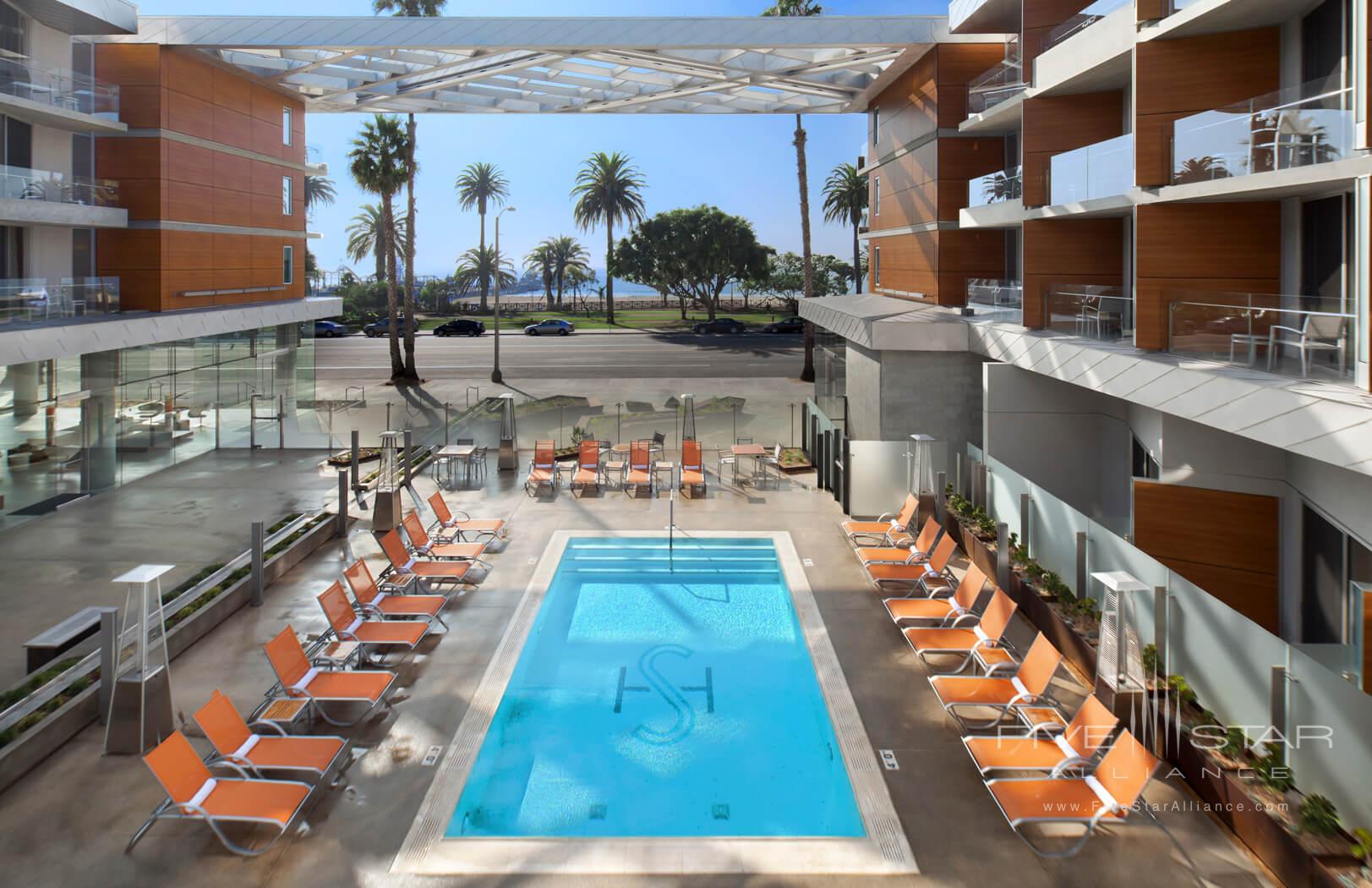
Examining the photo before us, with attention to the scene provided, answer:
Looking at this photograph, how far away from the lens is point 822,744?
9.93 metres

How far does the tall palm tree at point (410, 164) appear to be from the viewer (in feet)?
150

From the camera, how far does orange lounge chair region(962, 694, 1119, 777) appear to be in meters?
8.52

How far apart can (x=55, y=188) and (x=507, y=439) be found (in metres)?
11.1

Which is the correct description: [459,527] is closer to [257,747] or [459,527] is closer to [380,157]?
[257,747]

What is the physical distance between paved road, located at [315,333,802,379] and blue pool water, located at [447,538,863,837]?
34311mm

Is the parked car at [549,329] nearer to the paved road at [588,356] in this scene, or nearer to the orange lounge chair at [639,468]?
the paved road at [588,356]

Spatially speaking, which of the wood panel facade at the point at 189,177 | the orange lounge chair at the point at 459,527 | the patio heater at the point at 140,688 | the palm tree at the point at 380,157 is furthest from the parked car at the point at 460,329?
the patio heater at the point at 140,688

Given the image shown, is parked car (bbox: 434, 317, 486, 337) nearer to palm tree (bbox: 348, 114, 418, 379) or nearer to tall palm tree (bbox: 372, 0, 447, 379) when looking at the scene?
tall palm tree (bbox: 372, 0, 447, 379)

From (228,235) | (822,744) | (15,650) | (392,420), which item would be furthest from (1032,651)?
(228,235)

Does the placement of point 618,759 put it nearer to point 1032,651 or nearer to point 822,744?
point 822,744

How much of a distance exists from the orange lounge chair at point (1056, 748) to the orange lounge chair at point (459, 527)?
32.2 ft

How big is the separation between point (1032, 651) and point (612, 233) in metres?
82.9

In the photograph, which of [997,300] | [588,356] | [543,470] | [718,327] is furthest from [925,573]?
[718,327]

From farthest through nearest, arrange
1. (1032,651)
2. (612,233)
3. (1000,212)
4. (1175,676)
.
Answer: (612,233)
(1000,212)
(1032,651)
(1175,676)
